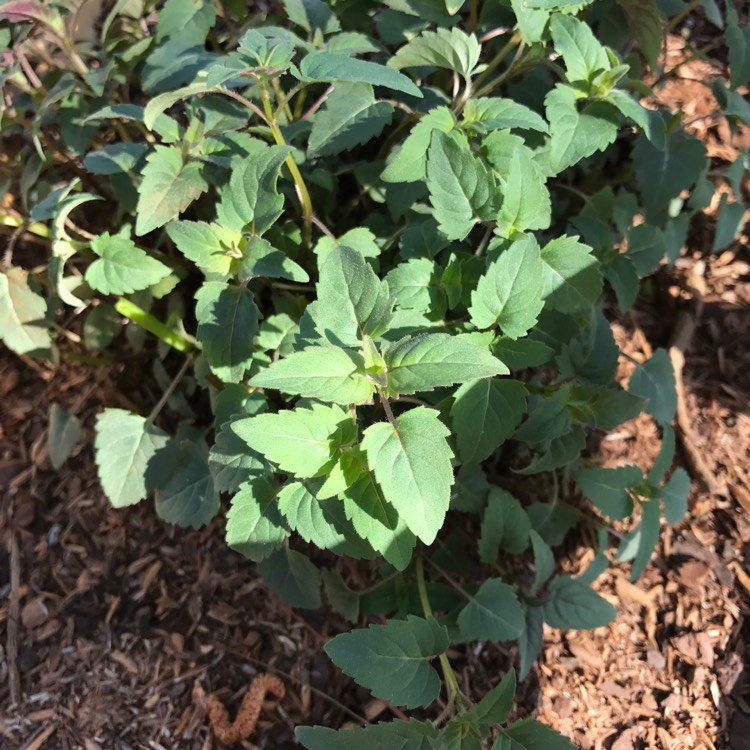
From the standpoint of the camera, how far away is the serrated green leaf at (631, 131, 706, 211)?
207 centimetres

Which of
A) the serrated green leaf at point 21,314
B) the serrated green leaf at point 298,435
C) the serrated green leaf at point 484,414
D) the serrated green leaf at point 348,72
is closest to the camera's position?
the serrated green leaf at point 298,435

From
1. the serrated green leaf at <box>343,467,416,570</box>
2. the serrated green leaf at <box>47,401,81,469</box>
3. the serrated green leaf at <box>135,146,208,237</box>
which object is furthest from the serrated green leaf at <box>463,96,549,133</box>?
the serrated green leaf at <box>47,401,81,469</box>

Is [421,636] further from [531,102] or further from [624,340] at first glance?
[531,102]

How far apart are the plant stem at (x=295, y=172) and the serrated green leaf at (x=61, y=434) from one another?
2.96ft

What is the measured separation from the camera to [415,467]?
1292 millimetres

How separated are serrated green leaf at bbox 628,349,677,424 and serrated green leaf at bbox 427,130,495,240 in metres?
0.77

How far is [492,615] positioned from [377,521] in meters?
0.52

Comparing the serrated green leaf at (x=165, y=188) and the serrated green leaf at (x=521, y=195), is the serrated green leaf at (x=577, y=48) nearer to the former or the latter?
the serrated green leaf at (x=521, y=195)

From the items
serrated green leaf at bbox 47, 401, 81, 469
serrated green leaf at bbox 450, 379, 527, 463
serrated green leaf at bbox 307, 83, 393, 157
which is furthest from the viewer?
serrated green leaf at bbox 47, 401, 81, 469

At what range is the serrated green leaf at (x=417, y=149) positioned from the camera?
1.69 m

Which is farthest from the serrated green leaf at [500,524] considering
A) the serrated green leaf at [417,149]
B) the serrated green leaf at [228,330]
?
the serrated green leaf at [417,149]

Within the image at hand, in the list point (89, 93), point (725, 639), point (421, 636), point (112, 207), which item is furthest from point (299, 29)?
point (725, 639)

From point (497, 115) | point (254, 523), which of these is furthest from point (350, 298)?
point (497, 115)

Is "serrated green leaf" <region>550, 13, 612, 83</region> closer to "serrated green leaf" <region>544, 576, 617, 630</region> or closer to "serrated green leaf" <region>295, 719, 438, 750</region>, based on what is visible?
"serrated green leaf" <region>544, 576, 617, 630</region>
